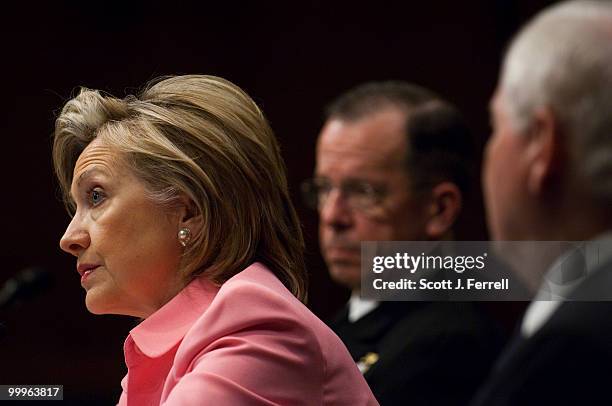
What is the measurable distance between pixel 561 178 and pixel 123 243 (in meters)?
1.03

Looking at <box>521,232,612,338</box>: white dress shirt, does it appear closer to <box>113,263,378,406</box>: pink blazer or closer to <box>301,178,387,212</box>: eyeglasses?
<box>113,263,378,406</box>: pink blazer

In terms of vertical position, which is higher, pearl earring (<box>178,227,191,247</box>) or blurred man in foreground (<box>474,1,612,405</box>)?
blurred man in foreground (<box>474,1,612,405</box>)

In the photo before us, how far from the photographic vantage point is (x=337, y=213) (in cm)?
328

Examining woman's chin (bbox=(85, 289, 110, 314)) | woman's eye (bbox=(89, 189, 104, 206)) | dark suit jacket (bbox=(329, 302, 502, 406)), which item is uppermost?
woman's eye (bbox=(89, 189, 104, 206))

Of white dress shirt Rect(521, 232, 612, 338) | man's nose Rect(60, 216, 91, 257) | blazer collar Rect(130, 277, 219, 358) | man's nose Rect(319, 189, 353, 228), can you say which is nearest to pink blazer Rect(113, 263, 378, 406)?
blazer collar Rect(130, 277, 219, 358)

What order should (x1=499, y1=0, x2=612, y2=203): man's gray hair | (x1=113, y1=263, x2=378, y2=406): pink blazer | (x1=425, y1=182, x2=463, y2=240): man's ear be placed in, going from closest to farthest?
(x1=499, y1=0, x2=612, y2=203): man's gray hair, (x1=113, y1=263, x2=378, y2=406): pink blazer, (x1=425, y1=182, x2=463, y2=240): man's ear

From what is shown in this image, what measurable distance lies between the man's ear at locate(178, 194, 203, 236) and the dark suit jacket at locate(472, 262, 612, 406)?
871mm

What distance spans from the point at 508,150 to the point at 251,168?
819mm

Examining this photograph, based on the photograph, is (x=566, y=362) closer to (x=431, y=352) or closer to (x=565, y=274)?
(x=565, y=274)

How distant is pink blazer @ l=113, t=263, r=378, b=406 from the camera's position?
1.89 m

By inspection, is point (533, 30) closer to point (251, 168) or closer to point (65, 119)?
point (251, 168)

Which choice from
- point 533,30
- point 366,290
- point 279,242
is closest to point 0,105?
point 366,290

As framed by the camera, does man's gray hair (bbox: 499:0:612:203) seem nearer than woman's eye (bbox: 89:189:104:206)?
Yes

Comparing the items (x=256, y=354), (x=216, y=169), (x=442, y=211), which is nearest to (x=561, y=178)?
(x=256, y=354)
